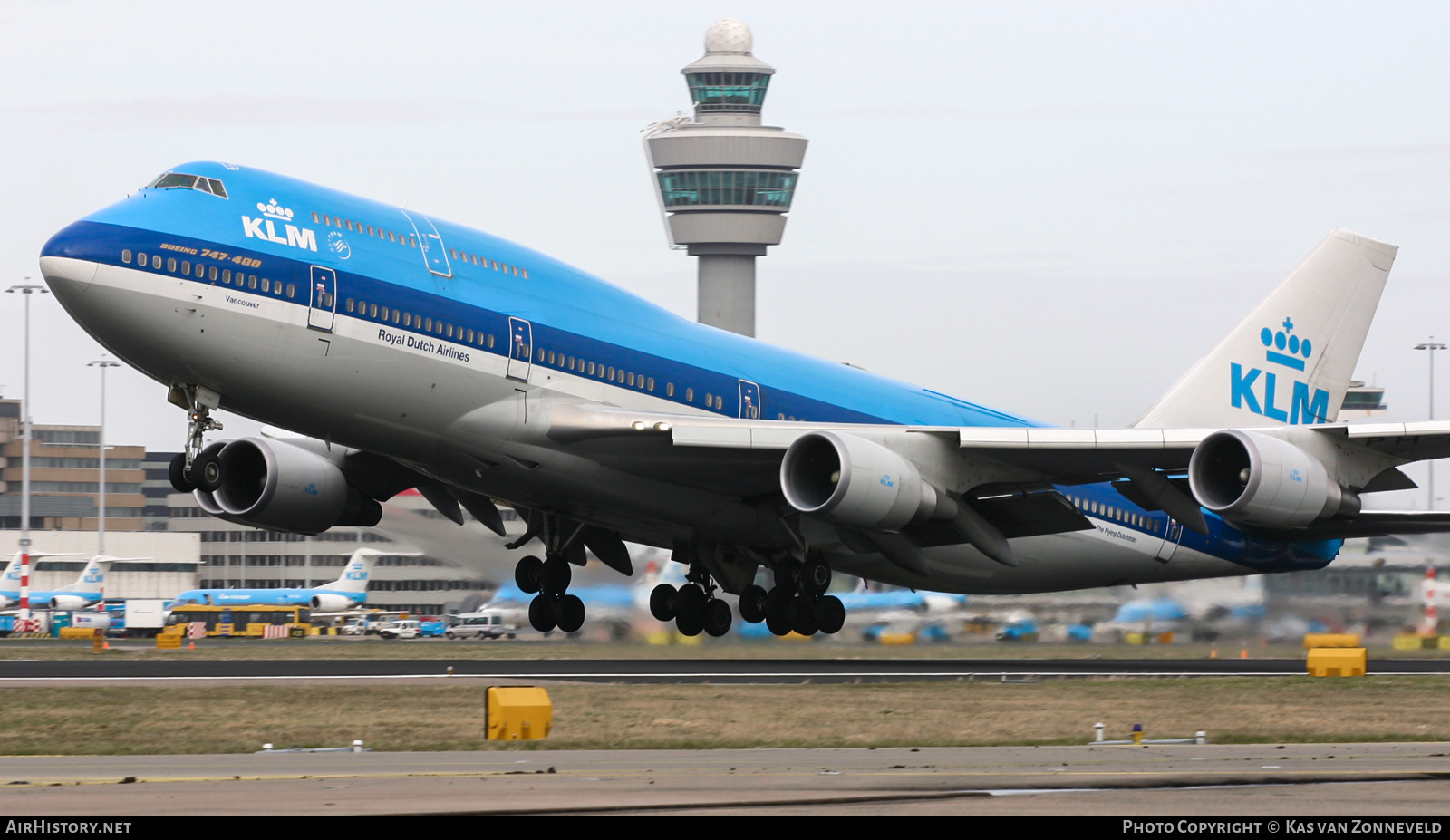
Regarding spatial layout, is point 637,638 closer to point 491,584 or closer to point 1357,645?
point 491,584

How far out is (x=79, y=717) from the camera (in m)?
22.1

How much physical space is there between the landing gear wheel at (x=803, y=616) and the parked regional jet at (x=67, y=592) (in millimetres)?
66761

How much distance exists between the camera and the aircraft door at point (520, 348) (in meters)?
27.7

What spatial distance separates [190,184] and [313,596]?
62216 millimetres

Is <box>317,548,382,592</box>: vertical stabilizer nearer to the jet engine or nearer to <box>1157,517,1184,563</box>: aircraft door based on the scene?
the jet engine

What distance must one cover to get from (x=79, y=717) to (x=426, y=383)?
739 cm

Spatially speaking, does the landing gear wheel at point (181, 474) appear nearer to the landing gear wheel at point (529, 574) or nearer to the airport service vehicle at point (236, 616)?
the landing gear wheel at point (529, 574)

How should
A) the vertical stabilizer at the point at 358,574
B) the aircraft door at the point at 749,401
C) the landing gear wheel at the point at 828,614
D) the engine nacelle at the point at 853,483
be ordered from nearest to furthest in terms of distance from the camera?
the engine nacelle at the point at 853,483 → the aircraft door at the point at 749,401 → the landing gear wheel at the point at 828,614 → the vertical stabilizer at the point at 358,574

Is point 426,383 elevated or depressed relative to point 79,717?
elevated

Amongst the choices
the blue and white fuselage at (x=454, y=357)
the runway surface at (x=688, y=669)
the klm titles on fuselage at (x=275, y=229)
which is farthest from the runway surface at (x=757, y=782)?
the runway surface at (x=688, y=669)

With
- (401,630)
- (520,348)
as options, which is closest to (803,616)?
(520,348)

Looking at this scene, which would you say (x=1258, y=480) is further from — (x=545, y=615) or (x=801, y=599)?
(x=545, y=615)

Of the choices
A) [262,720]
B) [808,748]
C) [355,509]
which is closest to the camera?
[808,748]

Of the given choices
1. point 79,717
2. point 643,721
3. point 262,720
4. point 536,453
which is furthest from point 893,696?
point 79,717
